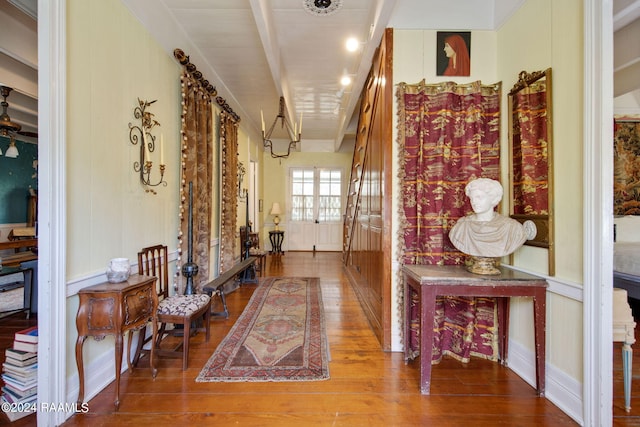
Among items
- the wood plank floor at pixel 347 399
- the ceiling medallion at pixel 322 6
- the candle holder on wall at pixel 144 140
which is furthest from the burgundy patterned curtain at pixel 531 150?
the candle holder on wall at pixel 144 140

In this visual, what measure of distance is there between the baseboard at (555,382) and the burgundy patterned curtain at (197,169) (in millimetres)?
3213

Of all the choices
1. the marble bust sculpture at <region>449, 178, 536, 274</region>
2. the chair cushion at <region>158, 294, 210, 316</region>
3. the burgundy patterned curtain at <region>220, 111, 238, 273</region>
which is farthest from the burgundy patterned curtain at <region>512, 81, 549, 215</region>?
the burgundy patterned curtain at <region>220, 111, 238, 273</region>

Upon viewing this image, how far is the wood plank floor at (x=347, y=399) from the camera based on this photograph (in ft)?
5.63

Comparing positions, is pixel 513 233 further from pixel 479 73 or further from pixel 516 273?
pixel 479 73

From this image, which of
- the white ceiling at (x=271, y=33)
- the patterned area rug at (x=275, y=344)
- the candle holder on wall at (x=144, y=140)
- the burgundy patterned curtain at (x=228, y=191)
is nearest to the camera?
the patterned area rug at (x=275, y=344)

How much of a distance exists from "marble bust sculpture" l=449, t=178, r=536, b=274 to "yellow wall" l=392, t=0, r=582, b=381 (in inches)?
9.8

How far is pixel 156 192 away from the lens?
2.76m

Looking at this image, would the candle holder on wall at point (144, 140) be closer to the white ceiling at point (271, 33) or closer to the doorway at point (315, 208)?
the white ceiling at point (271, 33)

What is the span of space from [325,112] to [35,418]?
19.6ft

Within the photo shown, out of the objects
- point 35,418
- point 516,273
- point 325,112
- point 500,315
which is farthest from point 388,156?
point 325,112

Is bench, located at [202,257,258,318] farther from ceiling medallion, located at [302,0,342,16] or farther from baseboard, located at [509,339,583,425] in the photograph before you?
ceiling medallion, located at [302,0,342,16]

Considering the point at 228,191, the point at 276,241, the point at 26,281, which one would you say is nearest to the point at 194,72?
the point at 228,191

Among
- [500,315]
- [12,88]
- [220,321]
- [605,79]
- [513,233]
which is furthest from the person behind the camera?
[12,88]

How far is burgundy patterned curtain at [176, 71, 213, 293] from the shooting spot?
3.13 meters
